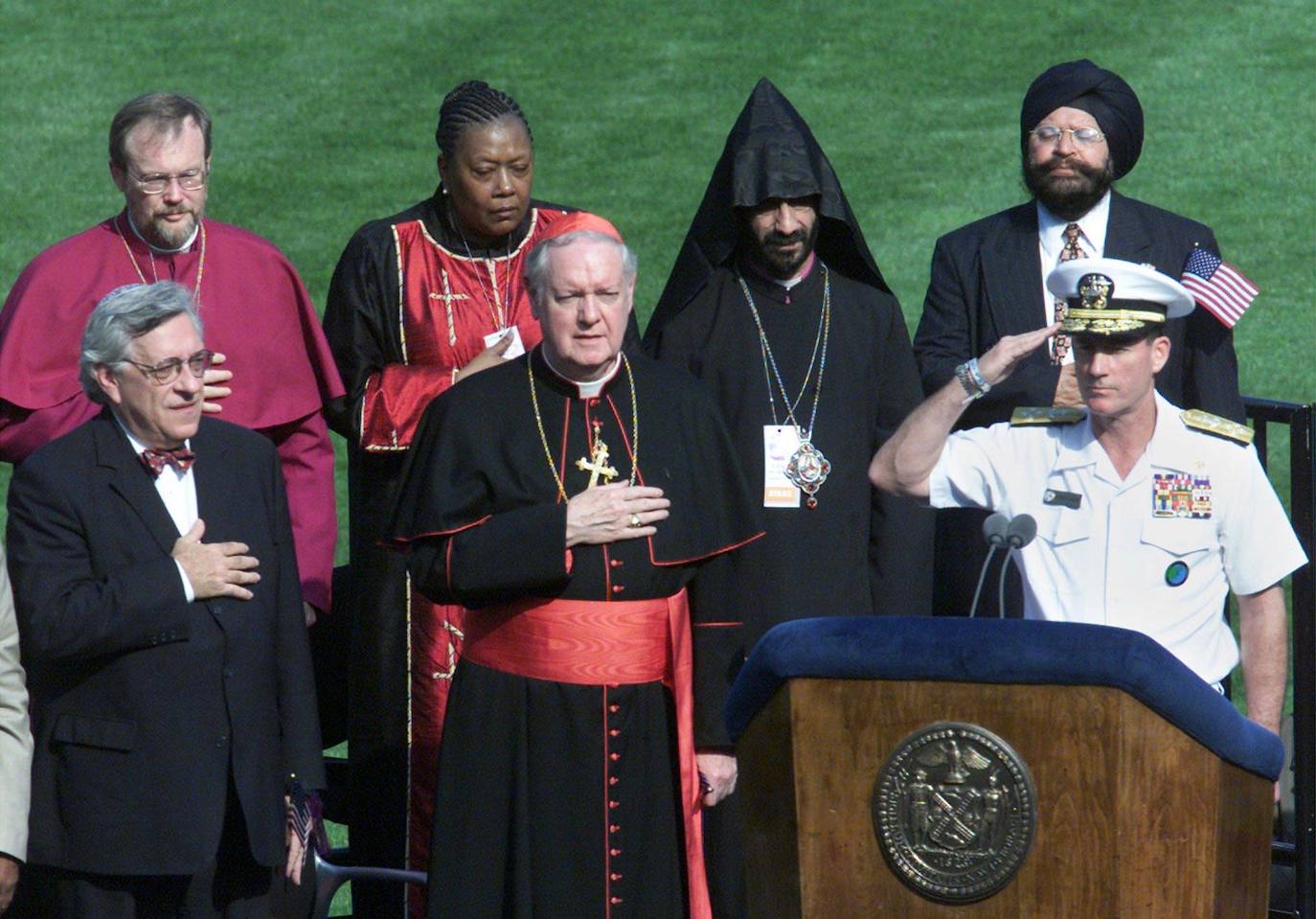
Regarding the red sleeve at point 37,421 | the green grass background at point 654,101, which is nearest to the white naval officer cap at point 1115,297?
the red sleeve at point 37,421

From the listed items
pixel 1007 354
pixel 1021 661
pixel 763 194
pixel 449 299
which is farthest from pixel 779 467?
pixel 1021 661

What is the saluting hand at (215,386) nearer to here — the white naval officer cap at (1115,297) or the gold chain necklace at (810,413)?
the gold chain necklace at (810,413)

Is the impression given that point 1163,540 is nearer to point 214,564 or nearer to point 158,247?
point 214,564

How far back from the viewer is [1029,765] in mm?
3721

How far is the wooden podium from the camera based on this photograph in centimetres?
369

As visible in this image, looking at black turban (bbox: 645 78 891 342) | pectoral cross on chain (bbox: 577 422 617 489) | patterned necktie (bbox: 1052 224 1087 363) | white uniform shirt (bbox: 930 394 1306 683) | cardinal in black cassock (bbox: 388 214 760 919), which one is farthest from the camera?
patterned necktie (bbox: 1052 224 1087 363)

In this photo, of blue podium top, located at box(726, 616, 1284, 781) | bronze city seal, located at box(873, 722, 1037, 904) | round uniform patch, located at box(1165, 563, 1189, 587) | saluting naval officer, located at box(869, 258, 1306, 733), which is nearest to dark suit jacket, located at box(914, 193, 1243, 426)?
saluting naval officer, located at box(869, 258, 1306, 733)

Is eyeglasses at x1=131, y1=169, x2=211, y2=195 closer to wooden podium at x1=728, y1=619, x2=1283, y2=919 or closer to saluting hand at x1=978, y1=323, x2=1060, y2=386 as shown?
saluting hand at x1=978, y1=323, x2=1060, y2=386

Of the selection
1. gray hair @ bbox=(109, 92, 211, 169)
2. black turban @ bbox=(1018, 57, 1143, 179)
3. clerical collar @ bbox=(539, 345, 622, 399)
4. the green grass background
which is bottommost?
clerical collar @ bbox=(539, 345, 622, 399)

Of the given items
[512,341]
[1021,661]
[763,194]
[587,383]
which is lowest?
[1021,661]

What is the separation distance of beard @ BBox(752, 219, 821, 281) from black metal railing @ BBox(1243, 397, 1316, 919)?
4.09 feet

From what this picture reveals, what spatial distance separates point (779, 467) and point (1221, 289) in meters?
1.18

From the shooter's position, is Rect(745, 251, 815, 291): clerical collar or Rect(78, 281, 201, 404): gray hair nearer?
Rect(78, 281, 201, 404): gray hair

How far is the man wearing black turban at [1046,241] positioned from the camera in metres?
6.23
